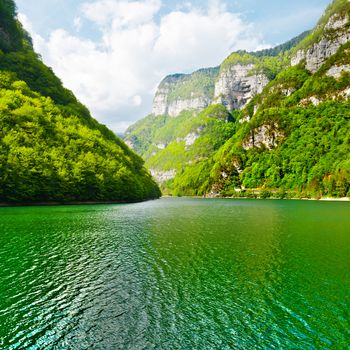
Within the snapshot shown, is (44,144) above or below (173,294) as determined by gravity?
above

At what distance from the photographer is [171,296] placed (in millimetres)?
19547

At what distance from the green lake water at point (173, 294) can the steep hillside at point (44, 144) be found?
207 feet

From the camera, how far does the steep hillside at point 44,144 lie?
→ 94.2 metres

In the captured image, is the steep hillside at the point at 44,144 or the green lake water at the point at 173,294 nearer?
the green lake water at the point at 173,294

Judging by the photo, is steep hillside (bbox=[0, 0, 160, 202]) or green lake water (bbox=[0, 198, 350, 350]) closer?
green lake water (bbox=[0, 198, 350, 350])

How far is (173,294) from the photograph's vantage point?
65.4 feet

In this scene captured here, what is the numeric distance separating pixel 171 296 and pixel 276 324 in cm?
707

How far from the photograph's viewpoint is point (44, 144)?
109312 mm

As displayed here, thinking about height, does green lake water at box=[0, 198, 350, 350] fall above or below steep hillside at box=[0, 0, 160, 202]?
below

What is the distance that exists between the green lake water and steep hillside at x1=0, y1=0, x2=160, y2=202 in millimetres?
62974

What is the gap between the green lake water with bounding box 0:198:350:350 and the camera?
1420 cm

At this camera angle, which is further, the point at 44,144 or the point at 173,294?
the point at 44,144

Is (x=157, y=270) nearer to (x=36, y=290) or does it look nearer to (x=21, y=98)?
(x=36, y=290)

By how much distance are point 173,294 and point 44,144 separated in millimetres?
104861
